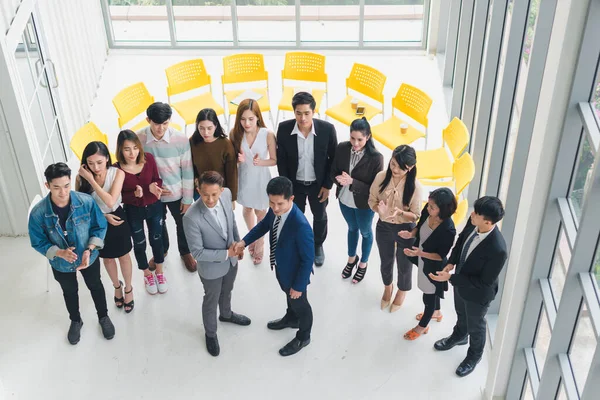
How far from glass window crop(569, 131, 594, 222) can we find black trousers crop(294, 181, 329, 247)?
9.04 feet

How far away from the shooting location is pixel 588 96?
399cm

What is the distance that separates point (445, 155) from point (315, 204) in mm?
1956

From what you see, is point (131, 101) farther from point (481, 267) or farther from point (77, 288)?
point (481, 267)

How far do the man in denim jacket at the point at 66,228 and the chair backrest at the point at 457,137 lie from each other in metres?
3.65

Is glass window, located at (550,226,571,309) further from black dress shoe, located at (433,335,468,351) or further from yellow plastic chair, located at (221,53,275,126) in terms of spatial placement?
yellow plastic chair, located at (221,53,275,126)

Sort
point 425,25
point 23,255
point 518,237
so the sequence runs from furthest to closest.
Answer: point 425,25 → point 23,255 → point 518,237

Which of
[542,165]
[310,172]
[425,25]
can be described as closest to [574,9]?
[542,165]

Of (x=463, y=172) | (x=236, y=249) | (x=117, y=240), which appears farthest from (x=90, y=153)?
(x=463, y=172)

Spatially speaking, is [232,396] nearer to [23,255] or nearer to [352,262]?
[352,262]

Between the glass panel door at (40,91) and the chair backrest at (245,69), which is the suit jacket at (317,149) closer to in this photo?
the glass panel door at (40,91)

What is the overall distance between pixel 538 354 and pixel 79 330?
402 cm

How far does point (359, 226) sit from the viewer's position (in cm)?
657

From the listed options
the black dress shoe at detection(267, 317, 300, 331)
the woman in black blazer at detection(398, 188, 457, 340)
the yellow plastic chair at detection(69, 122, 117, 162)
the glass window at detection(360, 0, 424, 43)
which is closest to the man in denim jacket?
the yellow plastic chair at detection(69, 122, 117, 162)

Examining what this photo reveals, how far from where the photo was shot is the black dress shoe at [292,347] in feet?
Result: 20.1
